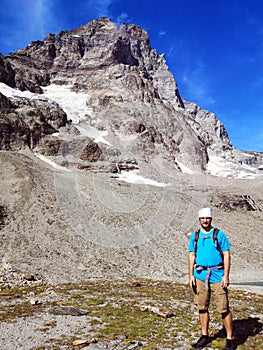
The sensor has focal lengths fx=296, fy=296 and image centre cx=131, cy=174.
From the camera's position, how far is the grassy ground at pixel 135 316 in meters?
9.78

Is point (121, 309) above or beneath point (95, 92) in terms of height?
beneath

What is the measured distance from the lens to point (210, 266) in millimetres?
8352

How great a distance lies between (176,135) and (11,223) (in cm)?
13997

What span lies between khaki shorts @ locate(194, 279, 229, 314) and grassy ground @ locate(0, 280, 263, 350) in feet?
5.32

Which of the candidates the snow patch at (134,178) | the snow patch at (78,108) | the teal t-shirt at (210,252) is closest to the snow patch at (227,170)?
the snow patch at (78,108)

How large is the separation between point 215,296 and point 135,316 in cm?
577

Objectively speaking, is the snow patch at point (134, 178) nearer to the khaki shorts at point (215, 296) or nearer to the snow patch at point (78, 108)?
the snow patch at point (78, 108)

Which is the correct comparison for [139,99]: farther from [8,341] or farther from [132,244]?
[8,341]

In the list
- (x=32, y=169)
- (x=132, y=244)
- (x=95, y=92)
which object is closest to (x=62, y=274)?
(x=132, y=244)

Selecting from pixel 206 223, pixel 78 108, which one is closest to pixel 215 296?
pixel 206 223

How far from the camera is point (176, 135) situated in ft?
560

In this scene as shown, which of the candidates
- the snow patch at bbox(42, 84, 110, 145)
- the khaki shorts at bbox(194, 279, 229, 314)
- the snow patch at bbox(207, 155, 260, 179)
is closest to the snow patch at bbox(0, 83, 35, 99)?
the snow patch at bbox(42, 84, 110, 145)

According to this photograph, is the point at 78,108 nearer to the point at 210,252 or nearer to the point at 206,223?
the point at 206,223

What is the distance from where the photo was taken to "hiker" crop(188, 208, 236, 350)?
825 cm
